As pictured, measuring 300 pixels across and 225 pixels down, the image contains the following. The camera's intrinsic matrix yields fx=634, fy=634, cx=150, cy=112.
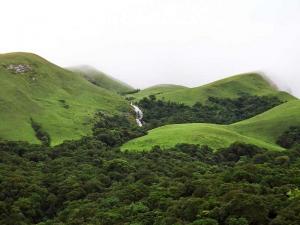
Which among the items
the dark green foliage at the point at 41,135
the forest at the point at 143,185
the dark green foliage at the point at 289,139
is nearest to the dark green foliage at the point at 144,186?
the forest at the point at 143,185

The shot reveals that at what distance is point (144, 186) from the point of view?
405 ft

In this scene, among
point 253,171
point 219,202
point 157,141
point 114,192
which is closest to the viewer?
point 219,202

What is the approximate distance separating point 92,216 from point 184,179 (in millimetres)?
26939

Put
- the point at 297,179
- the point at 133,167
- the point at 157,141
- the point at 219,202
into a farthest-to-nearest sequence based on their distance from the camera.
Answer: the point at 157,141, the point at 133,167, the point at 297,179, the point at 219,202

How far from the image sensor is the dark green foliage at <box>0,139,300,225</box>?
87625 millimetres

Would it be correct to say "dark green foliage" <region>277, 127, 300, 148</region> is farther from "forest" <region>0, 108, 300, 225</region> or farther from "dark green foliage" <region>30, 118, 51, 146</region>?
"dark green foliage" <region>30, 118, 51, 146</region>

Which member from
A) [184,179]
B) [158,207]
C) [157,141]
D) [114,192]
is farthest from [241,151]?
[158,207]

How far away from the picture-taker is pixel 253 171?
113375 millimetres

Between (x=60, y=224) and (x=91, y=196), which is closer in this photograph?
(x=60, y=224)

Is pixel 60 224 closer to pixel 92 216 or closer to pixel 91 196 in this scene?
pixel 92 216

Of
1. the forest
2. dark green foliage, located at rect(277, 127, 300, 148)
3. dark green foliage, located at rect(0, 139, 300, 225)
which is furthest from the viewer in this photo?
dark green foliage, located at rect(277, 127, 300, 148)

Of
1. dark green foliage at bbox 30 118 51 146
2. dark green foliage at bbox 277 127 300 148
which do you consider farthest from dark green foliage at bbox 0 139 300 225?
dark green foliage at bbox 277 127 300 148

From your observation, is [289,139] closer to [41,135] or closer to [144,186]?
[41,135]

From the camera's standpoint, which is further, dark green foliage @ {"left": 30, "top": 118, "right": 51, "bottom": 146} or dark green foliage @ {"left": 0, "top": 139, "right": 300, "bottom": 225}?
dark green foliage @ {"left": 30, "top": 118, "right": 51, "bottom": 146}
